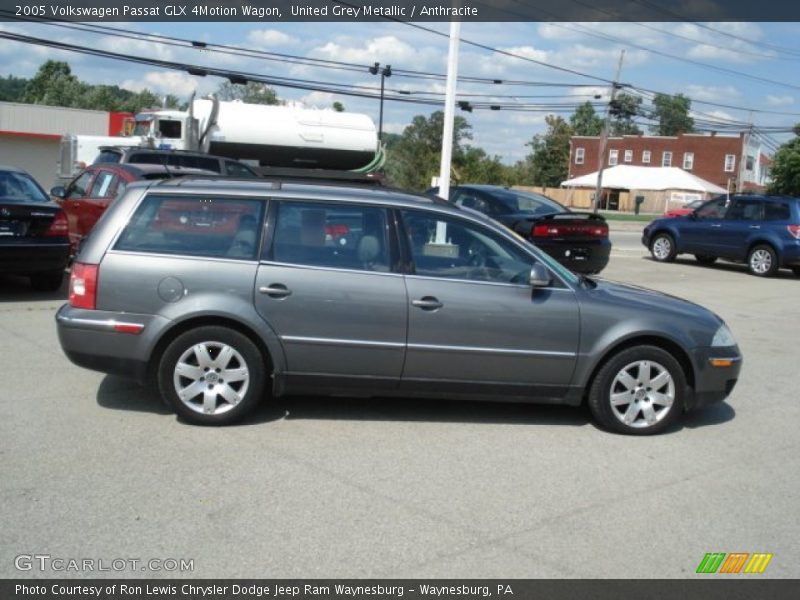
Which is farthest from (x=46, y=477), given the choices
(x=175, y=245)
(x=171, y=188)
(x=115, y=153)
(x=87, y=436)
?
(x=115, y=153)

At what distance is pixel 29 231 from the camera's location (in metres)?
10.3

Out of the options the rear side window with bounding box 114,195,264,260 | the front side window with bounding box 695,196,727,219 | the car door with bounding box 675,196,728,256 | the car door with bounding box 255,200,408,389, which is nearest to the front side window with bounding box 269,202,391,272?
the car door with bounding box 255,200,408,389

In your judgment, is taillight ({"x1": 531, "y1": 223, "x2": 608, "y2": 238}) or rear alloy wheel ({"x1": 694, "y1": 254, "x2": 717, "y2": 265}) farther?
rear alloy wheel ({"x1": 694, "y1": 254, "x2": 717, "y2": 265})

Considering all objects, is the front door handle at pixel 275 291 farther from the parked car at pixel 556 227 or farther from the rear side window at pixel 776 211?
the rear side window at pixel 776 211

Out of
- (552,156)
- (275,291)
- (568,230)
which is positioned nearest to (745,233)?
(568,230)

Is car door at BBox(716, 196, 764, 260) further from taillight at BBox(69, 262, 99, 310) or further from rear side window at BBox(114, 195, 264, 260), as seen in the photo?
taillight at BBox(69, 262, 99, 310)

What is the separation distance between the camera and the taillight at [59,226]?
412 inches

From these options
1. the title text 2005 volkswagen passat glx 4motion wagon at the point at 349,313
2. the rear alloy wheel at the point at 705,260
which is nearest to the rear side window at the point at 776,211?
the rear alloy wheel at the point at 705,260

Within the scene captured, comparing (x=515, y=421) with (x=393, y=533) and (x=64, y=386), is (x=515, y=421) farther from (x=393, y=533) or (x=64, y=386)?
(x=64, y=386)

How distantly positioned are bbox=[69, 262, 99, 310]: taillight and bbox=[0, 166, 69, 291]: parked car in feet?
16.2

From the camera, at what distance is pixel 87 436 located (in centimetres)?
545

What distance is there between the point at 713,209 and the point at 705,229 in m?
0.54
